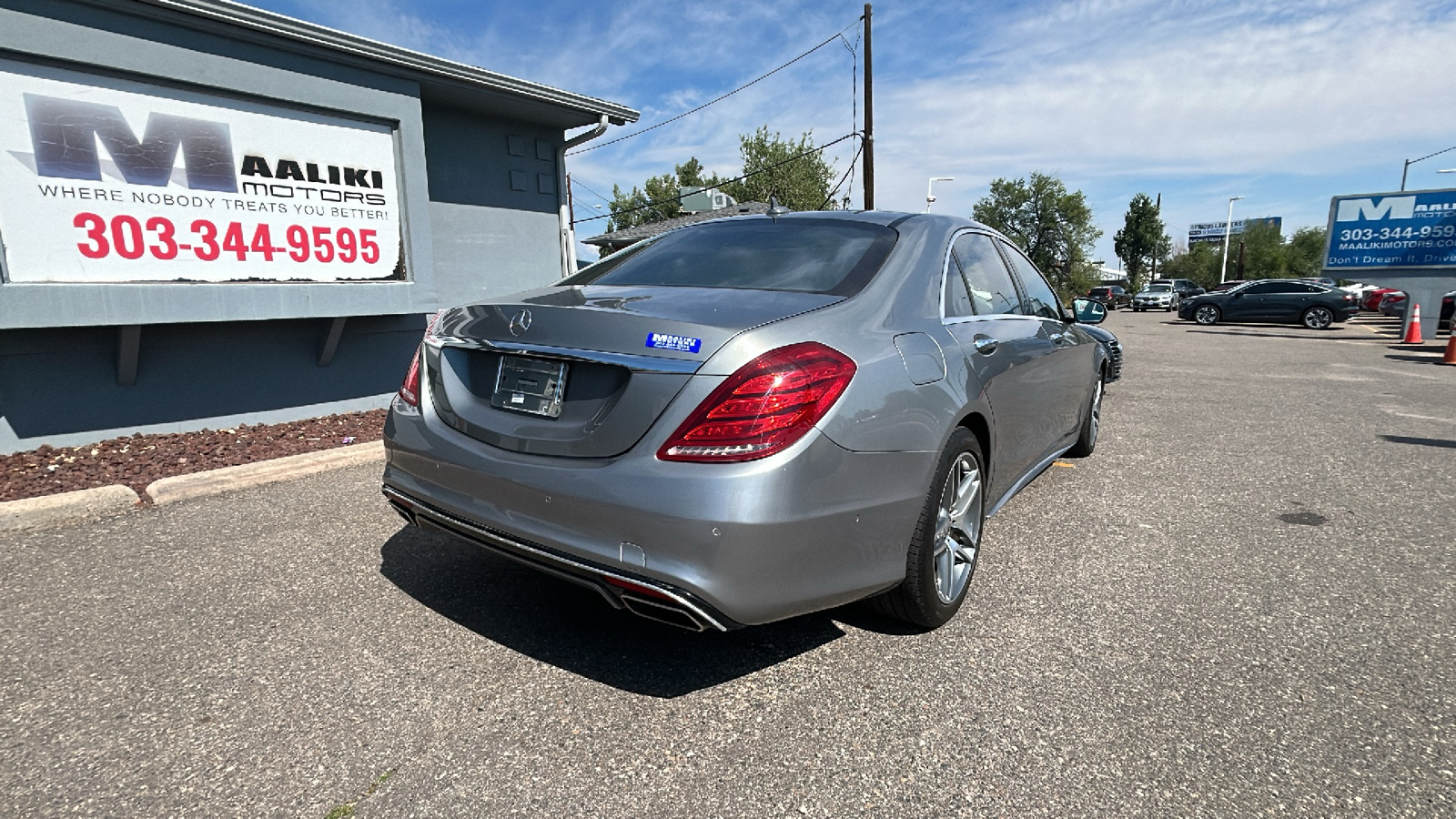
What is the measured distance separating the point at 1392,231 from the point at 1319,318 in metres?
3.97

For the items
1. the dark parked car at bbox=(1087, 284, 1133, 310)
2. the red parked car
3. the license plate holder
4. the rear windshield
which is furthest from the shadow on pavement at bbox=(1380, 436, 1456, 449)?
the dark parked car at bbox=(1087, 284, 1133, 310)

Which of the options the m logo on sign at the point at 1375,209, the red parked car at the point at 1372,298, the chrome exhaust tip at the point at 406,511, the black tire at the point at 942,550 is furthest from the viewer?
the red parked car at the point at 1372,298

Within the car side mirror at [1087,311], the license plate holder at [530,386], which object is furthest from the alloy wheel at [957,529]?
the car side mirror at [1087,311]

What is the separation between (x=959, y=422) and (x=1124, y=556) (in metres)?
1.46

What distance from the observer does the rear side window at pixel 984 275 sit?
127 inches

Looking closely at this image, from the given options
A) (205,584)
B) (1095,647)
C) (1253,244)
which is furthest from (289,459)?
(1253,244)

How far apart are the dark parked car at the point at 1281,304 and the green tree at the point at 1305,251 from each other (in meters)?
56.1

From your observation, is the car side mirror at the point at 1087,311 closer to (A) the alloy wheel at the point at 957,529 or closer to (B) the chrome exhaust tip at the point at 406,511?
(A) the alloy wheel at the point at 957,529

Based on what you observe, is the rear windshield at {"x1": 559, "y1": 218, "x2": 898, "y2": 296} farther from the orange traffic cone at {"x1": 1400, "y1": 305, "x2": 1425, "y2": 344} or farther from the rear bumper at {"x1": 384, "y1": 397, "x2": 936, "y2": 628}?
the orange traffic cone at {"x1": 1400, "y1": 305, "x2": 1425, "y2": 344}

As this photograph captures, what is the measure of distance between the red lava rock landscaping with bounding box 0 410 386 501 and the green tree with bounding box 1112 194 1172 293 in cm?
7858

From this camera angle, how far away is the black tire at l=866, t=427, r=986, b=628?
2.44 metres

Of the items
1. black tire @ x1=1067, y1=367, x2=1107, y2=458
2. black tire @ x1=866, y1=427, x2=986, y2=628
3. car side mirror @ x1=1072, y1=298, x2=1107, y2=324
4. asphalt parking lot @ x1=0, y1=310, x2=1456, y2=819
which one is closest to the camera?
asphalt parking lot @ x1=0, y1=310, x2=1456, y2=819

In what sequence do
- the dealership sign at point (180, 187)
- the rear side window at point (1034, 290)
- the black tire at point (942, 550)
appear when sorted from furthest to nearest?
the dealership sign at point (180, 187) → the rear side window at point (1034, 290) → the black tire at point (942, 550)

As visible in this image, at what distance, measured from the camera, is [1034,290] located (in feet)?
13.8
